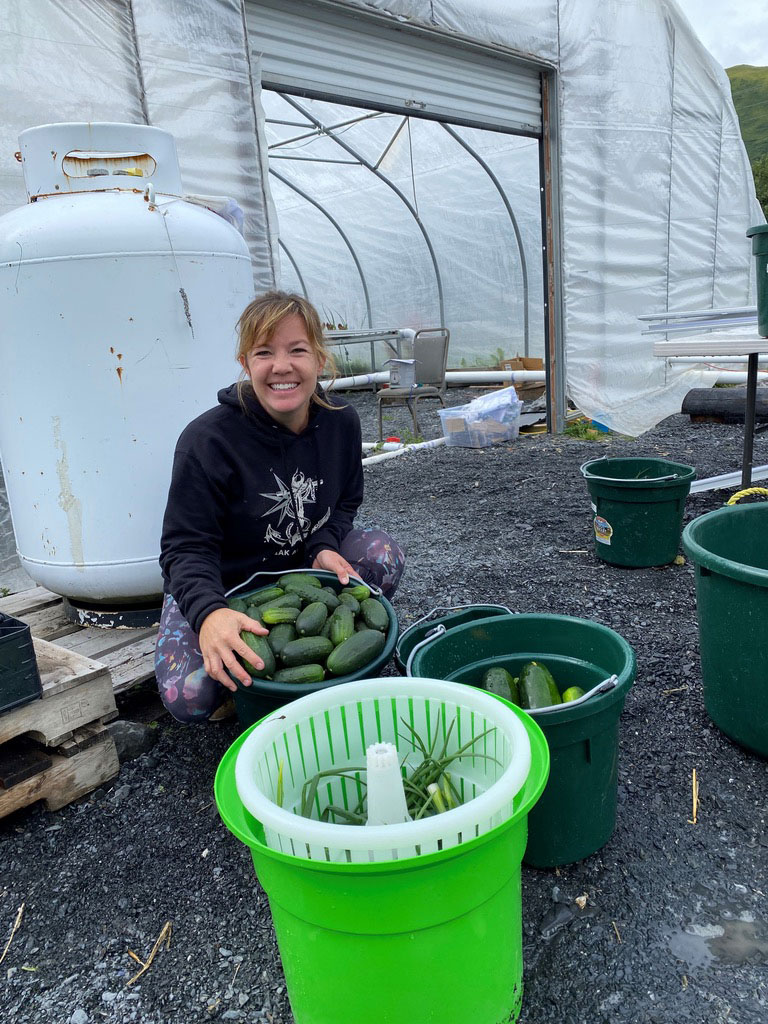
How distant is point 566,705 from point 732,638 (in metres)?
0.68

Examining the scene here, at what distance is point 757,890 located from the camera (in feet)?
5.19

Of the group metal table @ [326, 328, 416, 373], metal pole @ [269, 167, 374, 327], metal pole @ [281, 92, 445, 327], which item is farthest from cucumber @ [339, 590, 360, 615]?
metal pole @ [269, 167, 374, 327]

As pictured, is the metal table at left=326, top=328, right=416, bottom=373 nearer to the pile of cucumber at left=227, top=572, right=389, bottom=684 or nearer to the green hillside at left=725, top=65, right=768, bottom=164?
the pile of cucumber at left=227, top=572, right=389, bottom=684

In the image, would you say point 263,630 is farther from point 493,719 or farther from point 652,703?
point 652,703

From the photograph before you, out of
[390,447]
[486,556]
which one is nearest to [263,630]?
[486,556]

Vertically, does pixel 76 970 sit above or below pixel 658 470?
below

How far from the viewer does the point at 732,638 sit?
6.18 ft

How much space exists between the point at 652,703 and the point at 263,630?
1.38 m

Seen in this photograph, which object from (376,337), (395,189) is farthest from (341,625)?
(395,189)

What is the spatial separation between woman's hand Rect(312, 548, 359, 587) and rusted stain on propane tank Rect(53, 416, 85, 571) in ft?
2.86

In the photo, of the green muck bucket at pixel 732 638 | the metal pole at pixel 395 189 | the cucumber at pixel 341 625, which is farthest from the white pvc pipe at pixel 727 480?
the metal pole at pixel 395 189

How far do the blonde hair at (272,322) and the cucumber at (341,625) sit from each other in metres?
0.66

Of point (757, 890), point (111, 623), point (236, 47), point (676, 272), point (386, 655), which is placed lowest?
point (757, 890)

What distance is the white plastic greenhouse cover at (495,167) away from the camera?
3547 mm
